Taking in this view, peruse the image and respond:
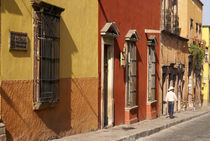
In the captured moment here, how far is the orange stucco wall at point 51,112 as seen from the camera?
8.54m

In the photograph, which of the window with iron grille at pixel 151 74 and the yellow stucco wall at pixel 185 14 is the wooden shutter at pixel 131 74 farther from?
the yellow stucco wall at pixel 185 14

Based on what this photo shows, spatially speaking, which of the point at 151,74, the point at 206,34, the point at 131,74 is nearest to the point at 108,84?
the point at 131,74

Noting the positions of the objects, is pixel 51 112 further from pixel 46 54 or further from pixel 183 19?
pixel 183 19

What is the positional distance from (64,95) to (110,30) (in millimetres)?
3866

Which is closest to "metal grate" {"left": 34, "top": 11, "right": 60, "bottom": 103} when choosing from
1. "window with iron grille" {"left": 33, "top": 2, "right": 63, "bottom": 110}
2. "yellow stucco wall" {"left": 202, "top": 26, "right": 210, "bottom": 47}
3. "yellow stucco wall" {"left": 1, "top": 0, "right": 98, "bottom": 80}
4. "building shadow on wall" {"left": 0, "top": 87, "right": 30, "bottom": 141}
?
"window with iron grille" {"left": 33, "top": 2, "right": 63, "bottom": 110}

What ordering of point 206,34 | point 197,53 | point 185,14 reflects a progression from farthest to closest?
point 206,34
point 197,53
point 185,14

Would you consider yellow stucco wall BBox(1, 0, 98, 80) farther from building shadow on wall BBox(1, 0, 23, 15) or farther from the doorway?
the doorway

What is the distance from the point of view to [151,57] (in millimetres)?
19234

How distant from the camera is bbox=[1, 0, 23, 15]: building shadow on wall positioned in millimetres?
8312

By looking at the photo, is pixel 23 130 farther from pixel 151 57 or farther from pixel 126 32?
pixel 151 57

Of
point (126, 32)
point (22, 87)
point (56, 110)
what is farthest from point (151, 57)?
point (22, 87)

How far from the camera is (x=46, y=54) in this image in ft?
31.9

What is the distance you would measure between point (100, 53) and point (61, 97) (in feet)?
9.92

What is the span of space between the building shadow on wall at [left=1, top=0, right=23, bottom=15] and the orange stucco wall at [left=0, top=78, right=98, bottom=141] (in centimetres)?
146
